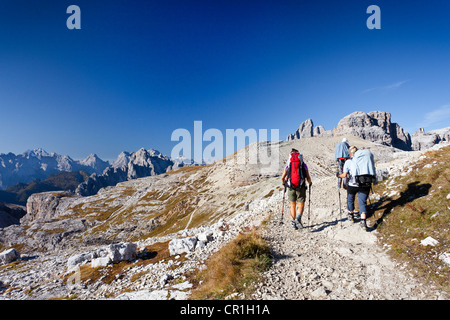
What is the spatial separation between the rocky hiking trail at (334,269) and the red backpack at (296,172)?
2829mm

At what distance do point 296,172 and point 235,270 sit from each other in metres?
6.23

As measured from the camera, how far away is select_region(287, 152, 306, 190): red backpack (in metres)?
11.0

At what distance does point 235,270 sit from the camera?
7.23 meters

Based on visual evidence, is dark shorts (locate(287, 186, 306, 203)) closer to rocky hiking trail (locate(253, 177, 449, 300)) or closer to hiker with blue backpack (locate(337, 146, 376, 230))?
rocky hiking trail (locate(253, 177, 449, 300))

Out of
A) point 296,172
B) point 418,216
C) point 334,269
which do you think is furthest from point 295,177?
point 418,216

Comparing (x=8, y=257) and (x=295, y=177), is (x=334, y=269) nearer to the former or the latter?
(x=295, y=177)

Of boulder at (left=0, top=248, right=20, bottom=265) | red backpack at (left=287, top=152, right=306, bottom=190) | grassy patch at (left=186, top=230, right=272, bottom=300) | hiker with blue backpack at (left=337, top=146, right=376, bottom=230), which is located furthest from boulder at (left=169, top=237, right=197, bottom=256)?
boulder at (left=0, top=248, right=20, bottom=265)

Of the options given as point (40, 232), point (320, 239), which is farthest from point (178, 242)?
point (40, 232)

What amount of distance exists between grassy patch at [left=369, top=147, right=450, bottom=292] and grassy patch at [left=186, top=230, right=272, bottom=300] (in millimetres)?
4992

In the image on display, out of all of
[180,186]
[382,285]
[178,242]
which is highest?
[382,285]

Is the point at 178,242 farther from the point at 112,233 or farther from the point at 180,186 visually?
the point at 180,186
